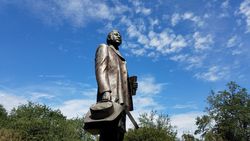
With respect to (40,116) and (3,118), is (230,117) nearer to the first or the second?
(40,116)

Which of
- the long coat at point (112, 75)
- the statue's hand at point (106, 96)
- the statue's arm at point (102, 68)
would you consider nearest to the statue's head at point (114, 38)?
the long coat at point (112, 75)

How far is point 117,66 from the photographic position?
25.7ft

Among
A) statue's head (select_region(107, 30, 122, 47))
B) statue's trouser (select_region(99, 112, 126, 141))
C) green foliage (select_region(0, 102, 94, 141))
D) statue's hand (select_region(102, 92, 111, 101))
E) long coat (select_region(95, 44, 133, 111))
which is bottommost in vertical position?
statue's trouser (select_region(99, 112, 126, 141))

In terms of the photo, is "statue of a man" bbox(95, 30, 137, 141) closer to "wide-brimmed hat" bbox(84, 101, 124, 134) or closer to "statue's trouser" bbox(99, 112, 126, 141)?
"statue's trouser" bbox(99, 112, 126, 141)

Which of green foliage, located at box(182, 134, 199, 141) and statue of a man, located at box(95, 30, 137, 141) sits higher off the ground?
green foliage, located at box(182, 134, 199, 141)

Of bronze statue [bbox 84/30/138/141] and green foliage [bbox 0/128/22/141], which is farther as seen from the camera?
green foliage [bbox 0/128/22/141]

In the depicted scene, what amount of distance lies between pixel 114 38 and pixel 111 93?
5.31 ft

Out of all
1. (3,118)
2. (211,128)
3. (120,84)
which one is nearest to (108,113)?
(120,84)

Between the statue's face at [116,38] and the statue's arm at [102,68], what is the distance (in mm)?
570

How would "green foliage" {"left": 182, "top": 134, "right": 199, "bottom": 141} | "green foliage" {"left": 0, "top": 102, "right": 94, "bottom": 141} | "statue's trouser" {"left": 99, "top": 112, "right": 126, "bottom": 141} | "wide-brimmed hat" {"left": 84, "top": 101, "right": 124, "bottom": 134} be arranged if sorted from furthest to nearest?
1. "green foliage" {"left": 0, "top": 102, "right": 94, "bottom": 141}
2. "green foliage" {"left": 182, "top": 134, "right": 199, "bottom": 141}
3. "statue's trouser" {"left": 99, "top": 112, "right": 126, "bottom": 141}
4. "wide-brimmed hat" {"left": 84, "top": 101, "right": 124, "bottom": 134}

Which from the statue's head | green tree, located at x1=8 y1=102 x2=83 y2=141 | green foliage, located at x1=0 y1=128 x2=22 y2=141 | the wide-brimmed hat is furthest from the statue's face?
green tree, located at x1=8 y1=102 x2=83 y2=141

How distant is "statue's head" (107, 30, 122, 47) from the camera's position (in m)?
8.40

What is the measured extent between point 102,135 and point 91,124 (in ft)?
1.41

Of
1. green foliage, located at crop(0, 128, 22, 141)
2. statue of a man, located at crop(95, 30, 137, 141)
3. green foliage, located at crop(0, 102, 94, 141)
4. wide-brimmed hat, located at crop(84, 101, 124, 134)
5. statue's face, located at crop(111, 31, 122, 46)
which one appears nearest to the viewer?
wide-brimmed hat, located at crop(84, 101, 124, 134)
